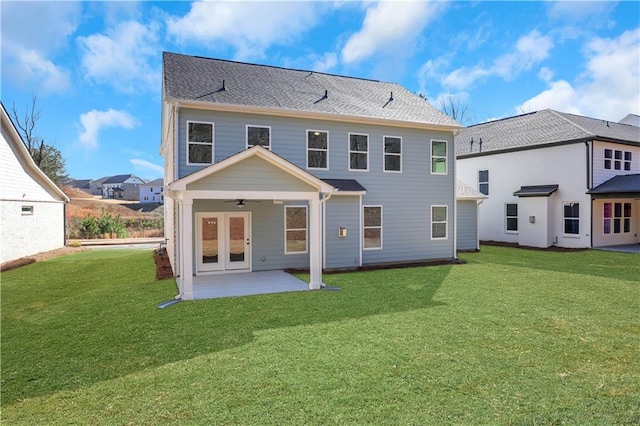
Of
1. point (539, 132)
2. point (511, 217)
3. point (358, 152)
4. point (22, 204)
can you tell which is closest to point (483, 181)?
point (511, 217)

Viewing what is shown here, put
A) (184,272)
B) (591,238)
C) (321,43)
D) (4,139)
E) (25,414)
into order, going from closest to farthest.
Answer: (25,414)
(184,272)
(4,139)
(591,238)
(321,43)

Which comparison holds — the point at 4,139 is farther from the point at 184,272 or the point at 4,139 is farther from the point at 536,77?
the point at 536,77

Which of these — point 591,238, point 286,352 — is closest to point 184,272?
point 286,352

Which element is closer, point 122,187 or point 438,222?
point 438,222

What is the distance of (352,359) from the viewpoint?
15.6 ft

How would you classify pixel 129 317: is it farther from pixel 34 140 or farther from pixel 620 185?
pixel 34 140

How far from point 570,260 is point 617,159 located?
8320 millimetres

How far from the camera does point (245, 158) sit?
8.45 meters

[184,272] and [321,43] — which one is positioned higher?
[321,43]

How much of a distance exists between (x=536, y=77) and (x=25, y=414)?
87.6ft

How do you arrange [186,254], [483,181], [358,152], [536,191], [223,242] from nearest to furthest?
[186,254] → [223,242] → [358,152] → [536,191] → [483,181]

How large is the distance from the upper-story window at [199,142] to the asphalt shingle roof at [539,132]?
38.5 ft

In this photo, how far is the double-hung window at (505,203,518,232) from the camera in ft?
63.0

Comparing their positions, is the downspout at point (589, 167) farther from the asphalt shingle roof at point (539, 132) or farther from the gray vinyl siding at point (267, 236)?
the gray vinyl siding at point (267, 236)
